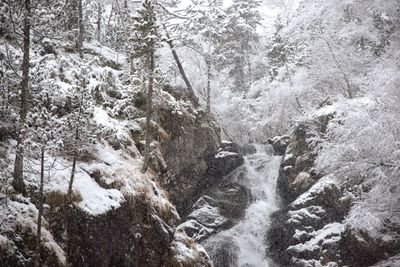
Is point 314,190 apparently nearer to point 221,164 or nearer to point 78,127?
point 221,164

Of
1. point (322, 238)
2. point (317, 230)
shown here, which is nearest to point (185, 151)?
point (317, 230)

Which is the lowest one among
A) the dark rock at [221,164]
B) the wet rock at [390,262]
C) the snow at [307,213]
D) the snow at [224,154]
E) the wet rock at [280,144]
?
the wet rock at [390,262]

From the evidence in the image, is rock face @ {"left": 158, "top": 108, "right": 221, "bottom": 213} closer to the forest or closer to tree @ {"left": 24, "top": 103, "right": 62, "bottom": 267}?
the forest

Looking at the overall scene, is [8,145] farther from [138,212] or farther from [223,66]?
[223,66]

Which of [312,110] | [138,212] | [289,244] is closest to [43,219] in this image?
[138,212]

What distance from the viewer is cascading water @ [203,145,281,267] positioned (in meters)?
17.1

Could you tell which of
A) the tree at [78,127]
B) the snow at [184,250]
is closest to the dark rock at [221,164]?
the snow at [184,250]

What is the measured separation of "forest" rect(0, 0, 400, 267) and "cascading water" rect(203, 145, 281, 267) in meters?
0.07

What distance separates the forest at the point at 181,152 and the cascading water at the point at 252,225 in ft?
0.23

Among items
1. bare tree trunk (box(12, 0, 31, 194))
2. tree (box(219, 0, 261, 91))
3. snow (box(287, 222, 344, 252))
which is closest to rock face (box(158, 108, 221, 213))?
snow (box(287, 222, 344, 252))

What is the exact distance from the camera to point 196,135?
21156 millimetres

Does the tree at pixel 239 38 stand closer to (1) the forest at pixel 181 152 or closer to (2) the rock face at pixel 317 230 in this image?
(1) the forest at pixel 181 152

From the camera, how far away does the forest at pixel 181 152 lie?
8852mm

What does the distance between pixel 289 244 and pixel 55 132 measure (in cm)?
1253
